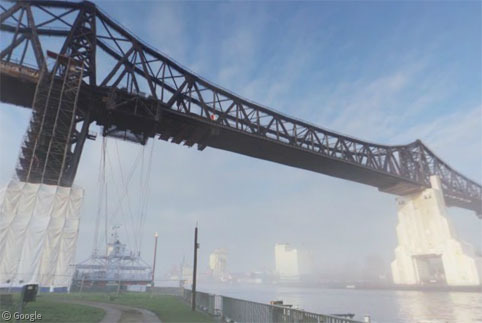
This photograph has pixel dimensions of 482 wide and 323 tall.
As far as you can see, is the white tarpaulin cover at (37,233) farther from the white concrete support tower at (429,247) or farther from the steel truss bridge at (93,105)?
the white concrete support tower at (429,247)

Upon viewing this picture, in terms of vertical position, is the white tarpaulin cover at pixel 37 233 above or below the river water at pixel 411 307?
above

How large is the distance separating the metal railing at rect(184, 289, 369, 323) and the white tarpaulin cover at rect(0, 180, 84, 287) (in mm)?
13735

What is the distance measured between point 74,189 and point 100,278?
56161mm

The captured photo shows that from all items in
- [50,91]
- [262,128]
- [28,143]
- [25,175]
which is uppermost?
[262,128]

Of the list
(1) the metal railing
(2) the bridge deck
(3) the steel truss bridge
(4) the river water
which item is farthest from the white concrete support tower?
(1) the metal railing

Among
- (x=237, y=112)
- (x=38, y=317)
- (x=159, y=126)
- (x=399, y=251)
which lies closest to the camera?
(x=38, y=317)

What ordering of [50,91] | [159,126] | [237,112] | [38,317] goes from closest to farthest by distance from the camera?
[38,317] → [50,91] → [159,126] → [237,112]

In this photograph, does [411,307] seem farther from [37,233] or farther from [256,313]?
[37,233]

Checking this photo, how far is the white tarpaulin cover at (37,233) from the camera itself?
2508cm

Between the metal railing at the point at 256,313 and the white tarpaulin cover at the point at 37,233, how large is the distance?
13735 millimetres

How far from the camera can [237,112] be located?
137ft

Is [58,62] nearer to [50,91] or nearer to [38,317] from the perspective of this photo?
[50,91]

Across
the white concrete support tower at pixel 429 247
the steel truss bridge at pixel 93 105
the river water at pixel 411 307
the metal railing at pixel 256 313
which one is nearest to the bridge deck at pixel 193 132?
the steel truss bridge at pixel 93 105

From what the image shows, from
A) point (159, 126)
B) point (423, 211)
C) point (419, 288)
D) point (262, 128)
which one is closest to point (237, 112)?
point (262, 128)
